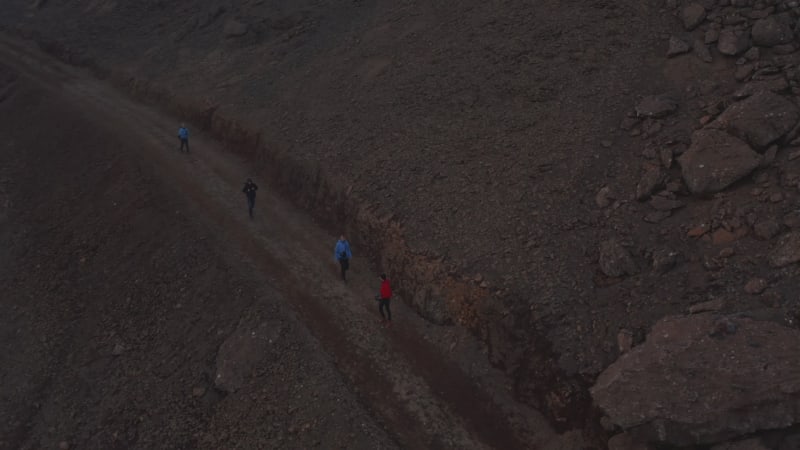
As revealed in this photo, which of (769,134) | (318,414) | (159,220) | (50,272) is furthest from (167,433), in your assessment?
(769,134)

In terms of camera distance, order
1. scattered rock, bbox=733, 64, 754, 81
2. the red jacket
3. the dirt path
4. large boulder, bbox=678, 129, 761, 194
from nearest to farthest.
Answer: the dirt path < large boulder, bbox=678, 129, 761, 194 < the red jacket < scattered rock, bbox=733, 64, 754, 81

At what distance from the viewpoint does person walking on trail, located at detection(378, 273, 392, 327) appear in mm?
17062

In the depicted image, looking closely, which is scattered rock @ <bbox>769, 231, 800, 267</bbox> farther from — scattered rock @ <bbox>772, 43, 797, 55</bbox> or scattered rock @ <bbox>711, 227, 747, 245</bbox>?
scattered rock @ <bbox>772, 43, 797, 55</bbox>

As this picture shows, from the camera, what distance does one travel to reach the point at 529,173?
61.2ft

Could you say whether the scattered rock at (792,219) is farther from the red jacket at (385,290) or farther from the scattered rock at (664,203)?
the red jacket at (385,290)

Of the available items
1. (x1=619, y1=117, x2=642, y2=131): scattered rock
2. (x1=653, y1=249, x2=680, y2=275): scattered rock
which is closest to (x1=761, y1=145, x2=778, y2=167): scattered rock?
(x1=653, y1=249, x2=680, y2=275): scattered rock

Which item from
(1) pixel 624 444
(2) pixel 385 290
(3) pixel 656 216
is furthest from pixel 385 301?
(3) pixel 656 216

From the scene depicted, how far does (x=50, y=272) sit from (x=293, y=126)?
12027 millimetres

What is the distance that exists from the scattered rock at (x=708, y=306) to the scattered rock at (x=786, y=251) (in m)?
1.49

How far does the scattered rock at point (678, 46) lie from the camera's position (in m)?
19.6

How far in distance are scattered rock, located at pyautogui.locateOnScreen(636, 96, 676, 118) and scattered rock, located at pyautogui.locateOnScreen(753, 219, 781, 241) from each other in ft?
17.5

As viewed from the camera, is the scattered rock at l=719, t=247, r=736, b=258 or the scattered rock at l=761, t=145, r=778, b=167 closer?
the scattered rock at l=719, t=247, r=736, b=258

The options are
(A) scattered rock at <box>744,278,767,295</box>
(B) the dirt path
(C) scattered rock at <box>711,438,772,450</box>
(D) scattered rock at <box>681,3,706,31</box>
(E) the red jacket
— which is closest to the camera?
(C) scattered rock at <box>711,438,772,450</box>

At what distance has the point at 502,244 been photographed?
1714 centimetres
